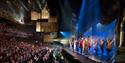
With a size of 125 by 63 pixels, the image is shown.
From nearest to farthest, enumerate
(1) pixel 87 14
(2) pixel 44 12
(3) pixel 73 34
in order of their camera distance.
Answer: (1) pixel 87 14 → (3) pixel 73 34 → (2) pixel 44 12

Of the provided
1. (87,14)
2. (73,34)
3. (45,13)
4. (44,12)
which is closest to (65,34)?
(73,34)

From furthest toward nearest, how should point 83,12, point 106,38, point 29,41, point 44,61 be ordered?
point 83,12 → point 29,41 → point 44,61 → point 106,38

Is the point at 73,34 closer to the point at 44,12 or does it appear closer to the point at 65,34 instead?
the point at 65,34

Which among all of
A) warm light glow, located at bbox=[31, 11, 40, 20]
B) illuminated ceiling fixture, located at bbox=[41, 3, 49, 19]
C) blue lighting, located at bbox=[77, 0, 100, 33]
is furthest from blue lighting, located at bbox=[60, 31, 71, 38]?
illuminated ceiling fixture, located at bbox=[41, 3, 49, 19]

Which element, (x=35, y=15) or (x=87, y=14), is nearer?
(x=87, y=14)

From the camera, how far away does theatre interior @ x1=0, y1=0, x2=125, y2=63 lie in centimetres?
995

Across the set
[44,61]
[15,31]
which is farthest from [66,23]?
[44,61]

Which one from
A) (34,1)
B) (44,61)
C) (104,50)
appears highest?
(34,1)

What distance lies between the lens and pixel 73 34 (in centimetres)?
2217

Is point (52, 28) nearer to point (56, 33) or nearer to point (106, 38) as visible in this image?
point (56, 33)

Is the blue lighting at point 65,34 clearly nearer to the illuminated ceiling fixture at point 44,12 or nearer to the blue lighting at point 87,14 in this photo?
the blue lighting at point 87,14

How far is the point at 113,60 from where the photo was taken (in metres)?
8.27

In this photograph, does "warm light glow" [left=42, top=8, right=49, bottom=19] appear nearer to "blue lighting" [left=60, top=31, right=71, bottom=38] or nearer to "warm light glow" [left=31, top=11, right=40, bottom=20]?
"warm light glow" [left=31, top=11, right=40, bottom=20]

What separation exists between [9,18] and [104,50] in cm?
700
